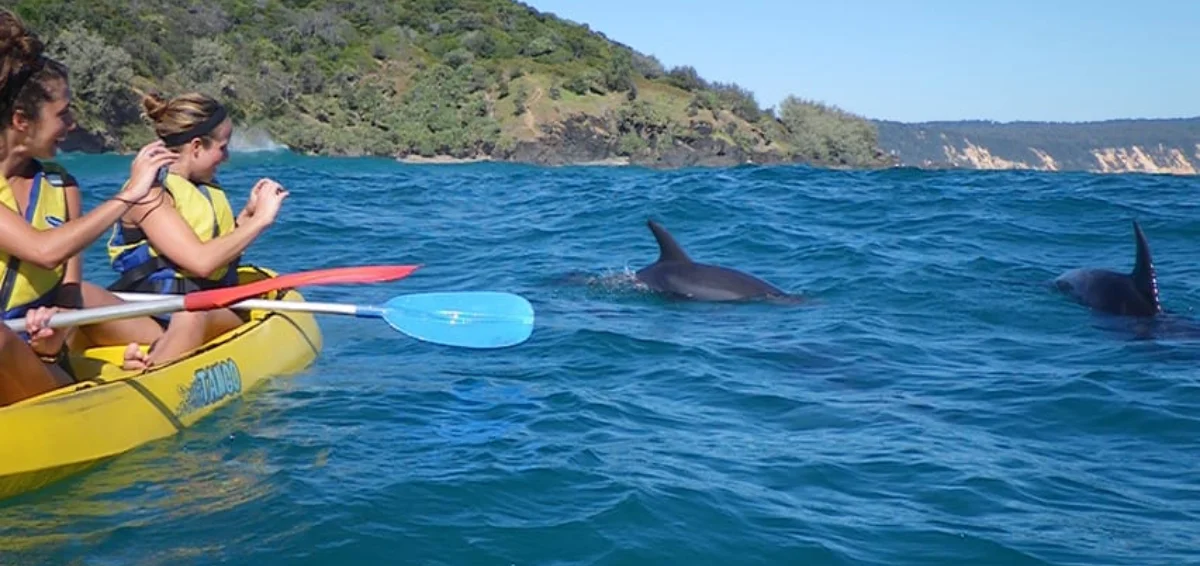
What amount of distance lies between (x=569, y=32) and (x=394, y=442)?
229 ft

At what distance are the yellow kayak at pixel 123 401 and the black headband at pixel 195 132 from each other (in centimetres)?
108

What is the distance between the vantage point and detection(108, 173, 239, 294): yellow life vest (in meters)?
6.25

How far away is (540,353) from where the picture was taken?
787 cm

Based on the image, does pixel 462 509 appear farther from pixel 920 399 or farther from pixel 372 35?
pixel 372 35

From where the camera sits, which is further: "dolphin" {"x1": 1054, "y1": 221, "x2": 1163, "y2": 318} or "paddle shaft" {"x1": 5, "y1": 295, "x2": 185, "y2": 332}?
"dolphin" {"x1": 1054, "y1": 221, "x2": 1163, "y2": 318}

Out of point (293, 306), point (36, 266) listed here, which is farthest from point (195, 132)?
point (36, 266)

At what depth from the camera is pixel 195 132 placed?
20.2 feet

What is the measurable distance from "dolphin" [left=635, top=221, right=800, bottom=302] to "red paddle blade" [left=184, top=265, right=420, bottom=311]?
4.02 metres

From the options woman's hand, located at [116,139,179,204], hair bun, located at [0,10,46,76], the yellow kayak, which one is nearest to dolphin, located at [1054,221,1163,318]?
the yellow kayak

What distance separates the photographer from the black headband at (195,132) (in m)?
6.14

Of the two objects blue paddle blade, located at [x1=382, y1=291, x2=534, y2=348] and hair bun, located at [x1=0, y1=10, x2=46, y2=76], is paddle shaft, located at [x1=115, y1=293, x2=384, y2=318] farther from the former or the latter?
hair bun, located at [x1=0, y1=10, x2=46, y2=76]

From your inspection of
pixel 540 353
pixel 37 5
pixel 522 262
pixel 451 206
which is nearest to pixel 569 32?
pixel 37 5

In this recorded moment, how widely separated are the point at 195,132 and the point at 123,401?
4.98ft

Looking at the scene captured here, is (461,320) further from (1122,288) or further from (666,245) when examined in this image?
(1122,288)
